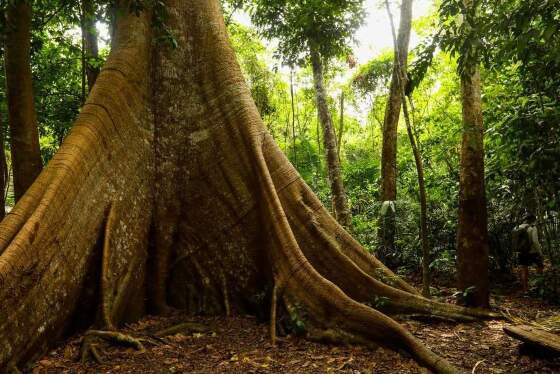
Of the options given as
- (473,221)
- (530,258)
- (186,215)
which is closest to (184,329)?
(186,215)

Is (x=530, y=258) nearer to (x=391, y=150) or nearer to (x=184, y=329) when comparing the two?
(x=391, y=150)

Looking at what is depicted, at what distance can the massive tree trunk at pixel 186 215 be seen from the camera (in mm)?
3766

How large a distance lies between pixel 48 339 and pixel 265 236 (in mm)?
2215

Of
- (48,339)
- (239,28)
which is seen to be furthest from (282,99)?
(48,339)

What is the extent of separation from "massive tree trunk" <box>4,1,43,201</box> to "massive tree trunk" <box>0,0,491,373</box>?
678 millimetres

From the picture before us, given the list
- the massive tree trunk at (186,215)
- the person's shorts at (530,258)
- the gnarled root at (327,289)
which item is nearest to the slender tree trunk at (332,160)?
the person's shorts at (530,258)

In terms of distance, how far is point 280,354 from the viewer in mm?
3664

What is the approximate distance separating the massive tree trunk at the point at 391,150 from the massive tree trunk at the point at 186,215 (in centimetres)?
392

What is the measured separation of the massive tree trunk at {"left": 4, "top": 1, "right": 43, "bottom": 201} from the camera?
445cm

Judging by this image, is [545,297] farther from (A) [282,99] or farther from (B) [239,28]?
(A) [282,99]

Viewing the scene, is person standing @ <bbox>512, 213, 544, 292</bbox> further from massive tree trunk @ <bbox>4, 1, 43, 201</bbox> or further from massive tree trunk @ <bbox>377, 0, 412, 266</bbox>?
massive tree trunk @ <bbox>4, 1, 43, 201</bbox>

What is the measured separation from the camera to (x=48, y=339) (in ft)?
11.4

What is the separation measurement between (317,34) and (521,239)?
545 cm

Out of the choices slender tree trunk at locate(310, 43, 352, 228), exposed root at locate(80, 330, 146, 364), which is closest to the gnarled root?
exposed root at locate(80, 330, 146, 364)
